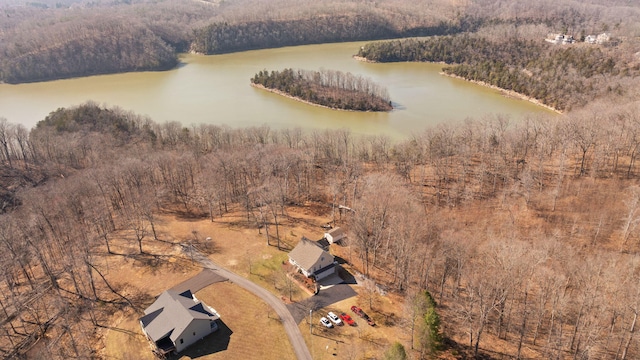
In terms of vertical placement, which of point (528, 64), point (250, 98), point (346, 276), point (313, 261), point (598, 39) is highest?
point (598, 39)

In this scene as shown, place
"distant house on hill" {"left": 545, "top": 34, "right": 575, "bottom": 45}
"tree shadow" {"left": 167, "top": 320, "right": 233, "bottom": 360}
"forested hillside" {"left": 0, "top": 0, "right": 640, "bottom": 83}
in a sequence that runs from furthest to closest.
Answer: "forested hillside" {"left": 0, "top": 0, "right": 640, "bottom": 83} < "distant house on hill" {"left": 545, "top": 34, "right": 575, "bottom": 45} < "tree shadow" {"left": 167, "top": 320, "right": 233, "bottom": 360}

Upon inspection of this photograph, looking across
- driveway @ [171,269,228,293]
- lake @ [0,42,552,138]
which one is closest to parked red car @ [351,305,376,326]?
driveway @ [171,269,228,293]

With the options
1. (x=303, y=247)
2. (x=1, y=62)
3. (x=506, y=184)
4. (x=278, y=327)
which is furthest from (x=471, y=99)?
(x=1, y=62)

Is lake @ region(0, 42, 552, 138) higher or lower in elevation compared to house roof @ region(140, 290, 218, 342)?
higher

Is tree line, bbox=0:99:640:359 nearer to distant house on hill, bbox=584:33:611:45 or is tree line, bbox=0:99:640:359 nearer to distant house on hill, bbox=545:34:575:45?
distant house on hill, bbox=584:33:611:45

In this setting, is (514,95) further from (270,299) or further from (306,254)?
(270,299)

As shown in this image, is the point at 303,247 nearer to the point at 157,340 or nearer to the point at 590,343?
the point at 157,340

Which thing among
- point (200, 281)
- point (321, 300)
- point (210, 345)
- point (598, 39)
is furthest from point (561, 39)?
point (210, 345)
